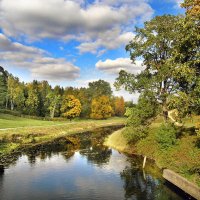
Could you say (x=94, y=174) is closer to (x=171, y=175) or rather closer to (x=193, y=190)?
(x=171, y=175)

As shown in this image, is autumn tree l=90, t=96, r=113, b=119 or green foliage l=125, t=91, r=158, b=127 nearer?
green foliage l=125, t=91, r=158, b=127

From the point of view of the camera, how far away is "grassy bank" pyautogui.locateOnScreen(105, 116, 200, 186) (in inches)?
1093

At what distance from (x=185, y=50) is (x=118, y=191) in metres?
15.2

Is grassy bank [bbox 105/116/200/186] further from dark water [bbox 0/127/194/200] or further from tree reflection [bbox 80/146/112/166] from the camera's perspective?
tree reflection [bbox 80/146/112/166]

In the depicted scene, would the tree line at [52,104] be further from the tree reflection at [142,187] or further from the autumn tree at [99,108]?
the tree reflection at [142,187]

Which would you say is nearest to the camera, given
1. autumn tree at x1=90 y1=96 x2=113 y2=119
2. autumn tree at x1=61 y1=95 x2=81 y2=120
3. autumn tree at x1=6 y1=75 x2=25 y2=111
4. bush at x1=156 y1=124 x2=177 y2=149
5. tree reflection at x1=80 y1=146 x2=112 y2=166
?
bush at x1=156 y1=124 x2=177 y2=149

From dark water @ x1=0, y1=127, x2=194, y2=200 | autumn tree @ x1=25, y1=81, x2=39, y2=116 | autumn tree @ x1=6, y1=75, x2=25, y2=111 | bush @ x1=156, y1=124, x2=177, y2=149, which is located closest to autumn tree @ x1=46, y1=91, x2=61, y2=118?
autumn tree @ x1=25, y1=81, x2=39, y2=116

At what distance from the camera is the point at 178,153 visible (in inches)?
1414

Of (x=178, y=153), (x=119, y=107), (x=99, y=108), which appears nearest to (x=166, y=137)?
(x=178, y=153)

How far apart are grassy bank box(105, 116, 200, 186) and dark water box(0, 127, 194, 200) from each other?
6.89ft

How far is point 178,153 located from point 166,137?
118 inches

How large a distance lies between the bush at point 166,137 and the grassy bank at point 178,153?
54 cm

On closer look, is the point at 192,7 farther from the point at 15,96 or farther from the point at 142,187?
the point at 15,96

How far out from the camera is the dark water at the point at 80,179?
26562 millimetres
